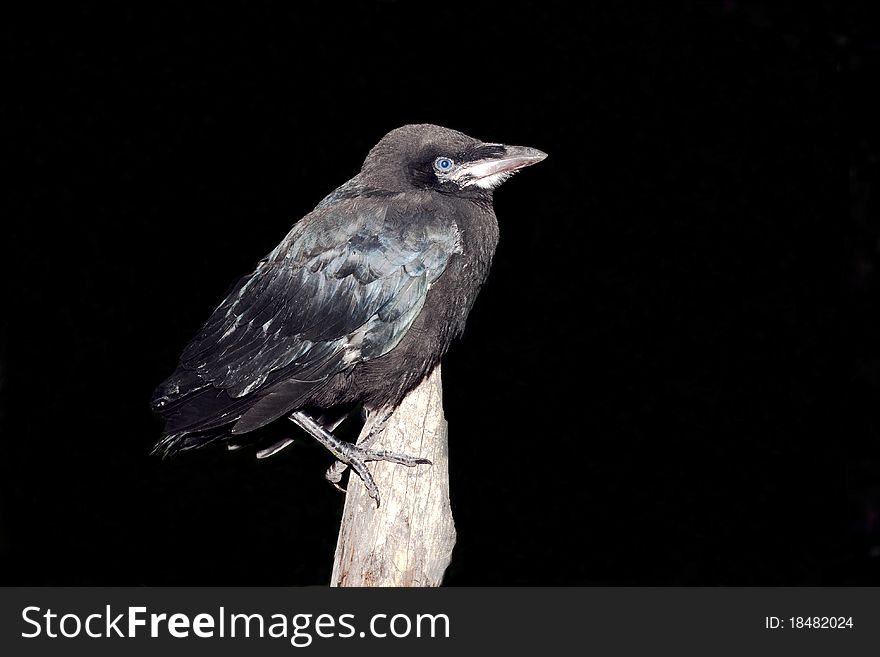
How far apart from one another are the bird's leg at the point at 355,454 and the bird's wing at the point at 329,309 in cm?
25

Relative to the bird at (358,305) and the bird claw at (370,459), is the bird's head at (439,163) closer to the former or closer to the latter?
the bird at (358,305)

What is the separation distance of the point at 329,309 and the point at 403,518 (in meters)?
0.81

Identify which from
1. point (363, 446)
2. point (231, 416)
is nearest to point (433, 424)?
point (363, 446)

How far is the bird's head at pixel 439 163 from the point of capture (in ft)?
13.1

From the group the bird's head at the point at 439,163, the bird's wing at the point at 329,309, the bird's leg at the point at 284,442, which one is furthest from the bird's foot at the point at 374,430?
the bird's head at the point at 439,163

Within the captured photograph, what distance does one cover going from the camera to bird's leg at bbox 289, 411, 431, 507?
12.6 ft

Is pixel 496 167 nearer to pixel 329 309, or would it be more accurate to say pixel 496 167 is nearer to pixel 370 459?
pixel 329 309

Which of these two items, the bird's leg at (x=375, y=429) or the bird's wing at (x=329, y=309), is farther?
the bird's leg at (x=375, y=429)

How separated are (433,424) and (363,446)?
0.28 meters

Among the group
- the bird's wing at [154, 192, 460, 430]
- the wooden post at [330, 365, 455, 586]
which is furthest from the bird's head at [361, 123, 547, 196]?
the wooden post at [330, 365, 455, 586]

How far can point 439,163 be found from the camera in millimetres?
4031

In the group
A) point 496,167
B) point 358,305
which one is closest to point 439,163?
point 496,167

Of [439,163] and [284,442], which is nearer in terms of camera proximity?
[439,163]

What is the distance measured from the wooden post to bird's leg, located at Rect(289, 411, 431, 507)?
0.04 m
